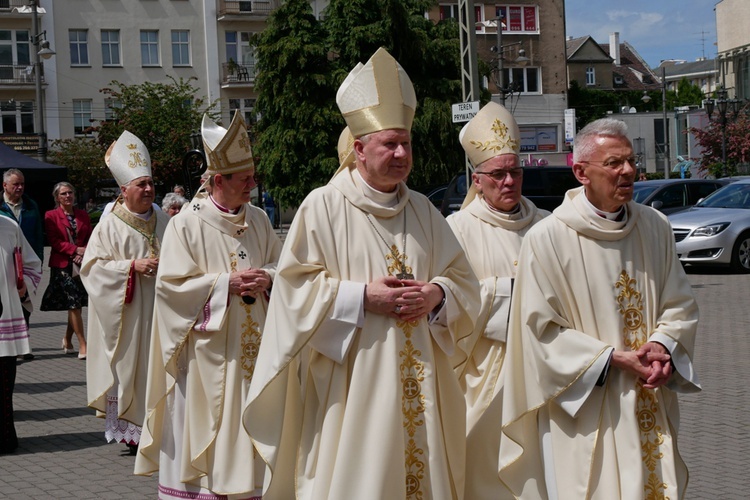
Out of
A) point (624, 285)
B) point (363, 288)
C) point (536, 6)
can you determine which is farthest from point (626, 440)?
point (536, 6)

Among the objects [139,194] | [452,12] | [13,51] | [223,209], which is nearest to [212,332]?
[223,209]

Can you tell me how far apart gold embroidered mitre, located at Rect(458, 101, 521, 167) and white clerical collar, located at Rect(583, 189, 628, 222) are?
1863 mm

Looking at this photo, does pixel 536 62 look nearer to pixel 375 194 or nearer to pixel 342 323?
pixel 375 194

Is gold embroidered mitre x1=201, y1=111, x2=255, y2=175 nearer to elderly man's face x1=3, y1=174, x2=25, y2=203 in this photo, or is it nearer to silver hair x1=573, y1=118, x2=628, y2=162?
silver hair x1=573, y1=118, x2=628, y2=162

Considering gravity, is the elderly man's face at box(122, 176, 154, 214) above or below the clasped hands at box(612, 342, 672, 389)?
above

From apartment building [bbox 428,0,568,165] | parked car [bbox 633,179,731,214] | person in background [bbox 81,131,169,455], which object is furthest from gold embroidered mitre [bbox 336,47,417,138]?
apartment building [bbox 428,0,568,165]

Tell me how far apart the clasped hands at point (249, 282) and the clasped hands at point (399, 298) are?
5.20 ft

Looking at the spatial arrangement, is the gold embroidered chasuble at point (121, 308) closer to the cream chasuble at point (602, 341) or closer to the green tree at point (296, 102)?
the cream chasuble at point (602, 341)

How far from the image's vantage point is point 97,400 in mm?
8805

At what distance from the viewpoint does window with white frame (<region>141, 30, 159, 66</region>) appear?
56219 millimetres

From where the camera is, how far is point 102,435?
9539 millimetres

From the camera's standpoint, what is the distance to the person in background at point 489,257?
617 cm

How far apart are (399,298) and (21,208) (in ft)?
31.2

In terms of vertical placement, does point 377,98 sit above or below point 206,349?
above
